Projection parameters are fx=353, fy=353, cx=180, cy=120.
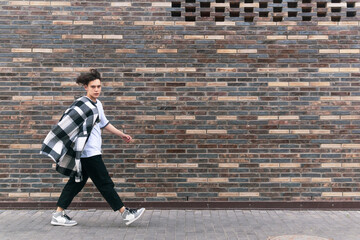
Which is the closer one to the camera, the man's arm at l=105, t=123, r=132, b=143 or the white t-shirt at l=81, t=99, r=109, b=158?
the white t-shirt at l=81, t=99, r=109, b=158

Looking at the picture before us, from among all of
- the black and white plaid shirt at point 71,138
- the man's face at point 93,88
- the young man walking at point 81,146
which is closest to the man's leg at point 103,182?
the young man walking at point 81,146

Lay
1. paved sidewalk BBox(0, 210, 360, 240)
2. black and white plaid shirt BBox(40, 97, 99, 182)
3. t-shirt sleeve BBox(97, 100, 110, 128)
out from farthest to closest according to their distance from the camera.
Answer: t-shirt sleeve BBox(97, 100, 110, 128)
black and white plaid shirt BBox(40, 97, 99, 182)
paved sidewalk BBox(0, 210, 360, 240)

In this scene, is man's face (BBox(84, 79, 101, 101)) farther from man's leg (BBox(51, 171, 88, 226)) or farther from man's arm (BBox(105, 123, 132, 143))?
man's leg (BBox(51, 171, 88, 226))

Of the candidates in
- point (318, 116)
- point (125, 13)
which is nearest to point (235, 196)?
point (318, 116)

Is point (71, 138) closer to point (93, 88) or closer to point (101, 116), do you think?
point (101, 116)

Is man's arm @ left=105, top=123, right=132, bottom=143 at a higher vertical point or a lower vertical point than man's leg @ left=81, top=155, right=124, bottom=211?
higher

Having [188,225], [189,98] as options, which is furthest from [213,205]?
A: [189,98]

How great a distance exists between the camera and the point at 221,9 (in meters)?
5.44

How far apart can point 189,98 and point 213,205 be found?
1.66 metres

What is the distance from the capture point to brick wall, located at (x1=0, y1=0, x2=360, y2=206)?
17.5ft

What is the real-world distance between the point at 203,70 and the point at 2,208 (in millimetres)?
3675

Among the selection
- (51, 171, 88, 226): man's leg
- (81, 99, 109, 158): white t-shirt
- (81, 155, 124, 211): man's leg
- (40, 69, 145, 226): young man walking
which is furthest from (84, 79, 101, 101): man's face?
(51, 171, 88, 226): man's leg

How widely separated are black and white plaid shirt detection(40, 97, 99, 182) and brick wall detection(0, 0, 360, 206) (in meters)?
0.94

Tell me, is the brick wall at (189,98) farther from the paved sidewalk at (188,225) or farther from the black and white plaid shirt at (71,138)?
the black and white plaid shirt at (71,138)
